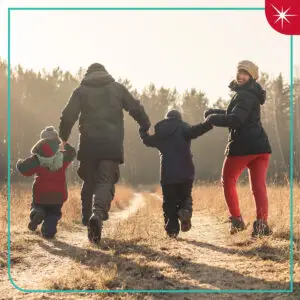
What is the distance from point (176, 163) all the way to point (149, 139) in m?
0.42

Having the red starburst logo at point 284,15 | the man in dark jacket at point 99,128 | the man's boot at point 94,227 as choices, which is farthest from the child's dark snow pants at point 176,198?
the red starburst logo at point 284,15

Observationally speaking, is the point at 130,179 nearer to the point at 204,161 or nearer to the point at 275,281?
the point at 204,161

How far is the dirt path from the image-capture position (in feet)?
12.8

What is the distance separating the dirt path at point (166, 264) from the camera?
3.90m

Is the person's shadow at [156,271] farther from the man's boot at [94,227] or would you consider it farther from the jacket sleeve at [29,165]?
the jacket sleeve at [29,165]

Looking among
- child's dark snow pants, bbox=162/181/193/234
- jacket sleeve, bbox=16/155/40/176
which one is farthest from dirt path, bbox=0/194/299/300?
jacket sleeve, bbox=16/155/40/176

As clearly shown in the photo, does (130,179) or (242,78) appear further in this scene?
(130,179)

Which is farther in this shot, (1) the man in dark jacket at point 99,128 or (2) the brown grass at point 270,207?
(2) the brown grass at point 270,207

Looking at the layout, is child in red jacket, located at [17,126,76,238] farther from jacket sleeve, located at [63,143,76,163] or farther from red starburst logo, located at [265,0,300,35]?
red starburst logo, located at [265,0,300,35]

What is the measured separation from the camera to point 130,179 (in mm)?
5891

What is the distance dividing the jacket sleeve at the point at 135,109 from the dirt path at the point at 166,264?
1.38m

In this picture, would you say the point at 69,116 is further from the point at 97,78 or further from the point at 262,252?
the point at 262,252

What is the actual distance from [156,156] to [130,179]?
0.55 m

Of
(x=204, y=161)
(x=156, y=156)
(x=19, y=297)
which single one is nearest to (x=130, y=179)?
(x=156, y=156)
